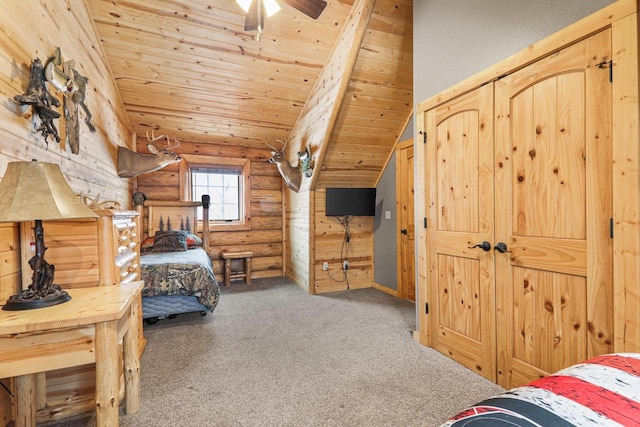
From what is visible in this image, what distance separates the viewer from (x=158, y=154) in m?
4.09

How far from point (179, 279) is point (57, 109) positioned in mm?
1747

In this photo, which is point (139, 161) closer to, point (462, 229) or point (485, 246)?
point (462, 229)

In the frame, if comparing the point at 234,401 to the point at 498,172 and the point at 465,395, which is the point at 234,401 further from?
the point at 498,172

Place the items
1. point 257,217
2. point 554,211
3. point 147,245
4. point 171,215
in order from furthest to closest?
point 257,217 < point 171,215 < point 147,245 < point 554,211

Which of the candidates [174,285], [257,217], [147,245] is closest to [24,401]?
[174,285]

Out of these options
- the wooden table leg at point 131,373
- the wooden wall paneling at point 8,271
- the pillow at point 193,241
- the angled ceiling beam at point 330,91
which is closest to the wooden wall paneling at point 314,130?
the angled ceiling beam at point 330,91

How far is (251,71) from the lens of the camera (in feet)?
12.5

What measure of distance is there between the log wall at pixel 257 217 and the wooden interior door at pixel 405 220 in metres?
2.30

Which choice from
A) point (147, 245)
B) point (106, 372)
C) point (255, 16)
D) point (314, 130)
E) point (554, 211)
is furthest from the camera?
point (314, 130)

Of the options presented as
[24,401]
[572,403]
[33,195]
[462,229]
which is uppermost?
[33,195]

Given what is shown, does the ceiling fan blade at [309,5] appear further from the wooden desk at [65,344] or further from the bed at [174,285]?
the bed at [174,285]

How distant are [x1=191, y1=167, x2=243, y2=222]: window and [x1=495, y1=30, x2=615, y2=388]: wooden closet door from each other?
14.2 ft

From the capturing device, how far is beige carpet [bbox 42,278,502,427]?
5.74 feet

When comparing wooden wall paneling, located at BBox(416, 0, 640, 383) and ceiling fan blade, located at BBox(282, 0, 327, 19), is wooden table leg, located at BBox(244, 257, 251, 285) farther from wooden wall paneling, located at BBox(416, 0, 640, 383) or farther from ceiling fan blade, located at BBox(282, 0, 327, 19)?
wooden wall paneling, located at BBox(416, 0, 640, 383)
